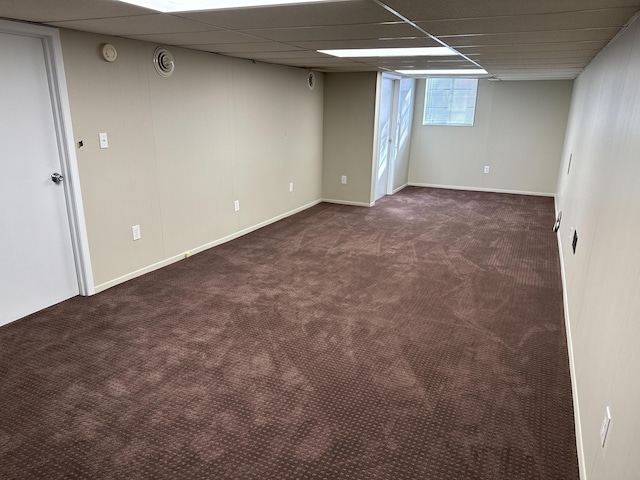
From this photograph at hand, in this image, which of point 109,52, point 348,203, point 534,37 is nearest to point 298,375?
point 534,37

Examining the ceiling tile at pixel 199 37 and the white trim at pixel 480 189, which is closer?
the ceiling tile at pixel 199 37

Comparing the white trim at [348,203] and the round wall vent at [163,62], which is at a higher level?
→ the round wall vent at [163,62]

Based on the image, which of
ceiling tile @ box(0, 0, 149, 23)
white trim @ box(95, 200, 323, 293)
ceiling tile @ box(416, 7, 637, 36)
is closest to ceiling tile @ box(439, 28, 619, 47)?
ceiling tile @ box(416, 7, 637, 36)

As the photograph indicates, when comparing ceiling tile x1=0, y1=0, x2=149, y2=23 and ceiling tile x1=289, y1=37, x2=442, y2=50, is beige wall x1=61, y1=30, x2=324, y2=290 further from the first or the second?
ceiling tile x1=289, y1=37, x2=442, y2=50

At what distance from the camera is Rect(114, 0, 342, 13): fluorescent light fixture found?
85.3 inches

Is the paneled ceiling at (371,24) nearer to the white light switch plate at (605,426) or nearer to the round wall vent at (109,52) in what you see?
the round wall vent at (109,52)

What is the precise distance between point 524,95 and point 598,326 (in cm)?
690

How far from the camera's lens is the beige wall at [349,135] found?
6.55 m

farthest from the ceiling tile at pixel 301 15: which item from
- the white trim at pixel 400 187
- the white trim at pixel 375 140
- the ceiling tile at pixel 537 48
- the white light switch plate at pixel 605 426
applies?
the white trim at pixel 400 187

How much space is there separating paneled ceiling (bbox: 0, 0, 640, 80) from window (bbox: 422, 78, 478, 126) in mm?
4424

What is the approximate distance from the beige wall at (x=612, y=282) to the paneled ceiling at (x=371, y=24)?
336 mm

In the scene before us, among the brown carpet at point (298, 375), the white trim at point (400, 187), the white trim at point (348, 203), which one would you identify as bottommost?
the brown carpet at point (298, 375)

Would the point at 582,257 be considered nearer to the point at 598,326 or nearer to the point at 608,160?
the point at 608,160

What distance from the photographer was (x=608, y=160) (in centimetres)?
249
